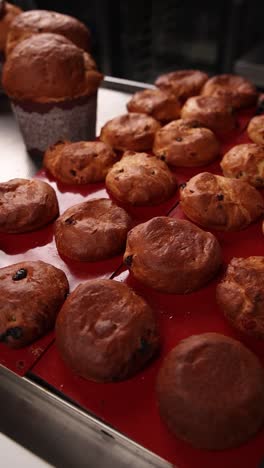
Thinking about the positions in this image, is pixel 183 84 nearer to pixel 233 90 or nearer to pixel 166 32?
pixel 233 90

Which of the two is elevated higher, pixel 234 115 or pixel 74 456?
pixel 234 115

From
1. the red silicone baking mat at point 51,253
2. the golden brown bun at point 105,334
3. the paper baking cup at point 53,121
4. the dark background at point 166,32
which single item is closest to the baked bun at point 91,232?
the red silicone baking mat at point 51,253

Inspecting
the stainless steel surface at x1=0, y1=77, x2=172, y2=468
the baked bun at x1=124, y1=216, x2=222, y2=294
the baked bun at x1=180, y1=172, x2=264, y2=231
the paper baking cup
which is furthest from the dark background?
the stainless steel surface at x1=0, y1=77, x2=172, y2=468

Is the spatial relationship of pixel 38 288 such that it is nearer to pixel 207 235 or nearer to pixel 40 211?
pixel 40 211

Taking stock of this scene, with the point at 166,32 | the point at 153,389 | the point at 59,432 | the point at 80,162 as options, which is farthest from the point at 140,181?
the point at 166,32

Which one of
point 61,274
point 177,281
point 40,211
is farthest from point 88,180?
point 177,281

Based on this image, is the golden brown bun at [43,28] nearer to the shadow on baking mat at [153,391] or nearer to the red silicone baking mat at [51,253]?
the red silicone baking mat at [51,253]
